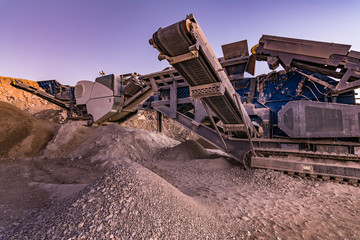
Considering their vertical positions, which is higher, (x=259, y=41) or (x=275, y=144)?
(x=259, y=41)

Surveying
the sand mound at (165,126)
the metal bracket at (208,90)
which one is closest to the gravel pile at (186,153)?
the metal bracket at (208,90)

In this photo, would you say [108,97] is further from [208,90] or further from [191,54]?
[191,54]

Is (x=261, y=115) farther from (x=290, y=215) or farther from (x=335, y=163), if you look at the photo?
(x=290, y=215)

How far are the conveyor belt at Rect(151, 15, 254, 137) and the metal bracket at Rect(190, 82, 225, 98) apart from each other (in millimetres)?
64

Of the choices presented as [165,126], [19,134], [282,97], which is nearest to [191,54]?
[282,97]

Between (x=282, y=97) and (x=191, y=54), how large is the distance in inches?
139

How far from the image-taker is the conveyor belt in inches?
99.8

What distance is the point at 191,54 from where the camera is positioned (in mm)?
2744

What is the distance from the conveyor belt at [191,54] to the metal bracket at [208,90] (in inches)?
2.5

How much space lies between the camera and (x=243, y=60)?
5.34 meters

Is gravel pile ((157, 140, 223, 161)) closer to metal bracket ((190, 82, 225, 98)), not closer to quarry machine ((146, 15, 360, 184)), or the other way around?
quarry machine ((146, 15, 360, 184))

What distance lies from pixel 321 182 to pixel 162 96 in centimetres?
517

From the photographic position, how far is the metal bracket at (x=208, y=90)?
10.8 ft

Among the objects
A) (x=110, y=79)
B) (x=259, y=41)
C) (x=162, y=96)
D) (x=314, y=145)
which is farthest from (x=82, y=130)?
(x=314, y=145)
